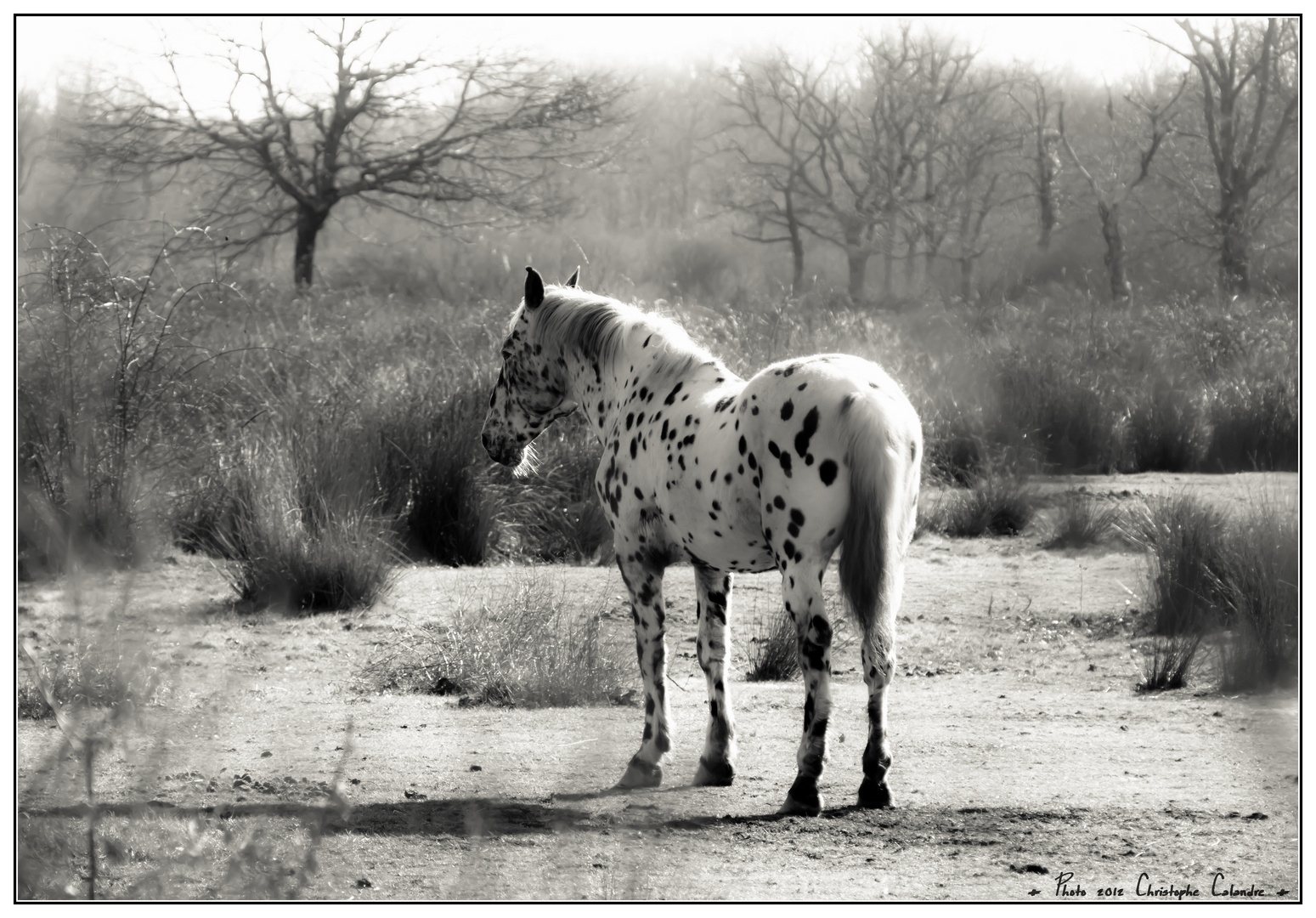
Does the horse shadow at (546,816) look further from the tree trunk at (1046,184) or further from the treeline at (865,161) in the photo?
the tree trunk at (1046,184)

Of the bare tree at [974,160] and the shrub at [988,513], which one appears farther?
the bare tree at [974,160]

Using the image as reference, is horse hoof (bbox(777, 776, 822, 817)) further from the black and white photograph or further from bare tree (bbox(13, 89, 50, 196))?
bare tree (bbox(13, 89, 50, 196))

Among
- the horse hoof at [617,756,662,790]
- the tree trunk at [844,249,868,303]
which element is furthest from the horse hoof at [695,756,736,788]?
the tree trunk at [844,249,868,303]

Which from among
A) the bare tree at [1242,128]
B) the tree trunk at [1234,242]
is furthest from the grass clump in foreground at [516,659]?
the tree trunk at [1234,242]

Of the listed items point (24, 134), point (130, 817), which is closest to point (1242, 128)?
point (24, 134)

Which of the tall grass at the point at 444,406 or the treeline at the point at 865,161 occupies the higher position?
Result: the treeline at the point at 865,161

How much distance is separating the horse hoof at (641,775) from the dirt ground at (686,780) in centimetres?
9

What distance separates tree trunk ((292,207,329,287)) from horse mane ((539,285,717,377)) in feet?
82.5

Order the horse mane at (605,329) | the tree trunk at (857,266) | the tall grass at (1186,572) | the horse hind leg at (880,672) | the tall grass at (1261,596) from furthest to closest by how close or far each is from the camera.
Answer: the tree trunk at (857,266) → the tall grass at (1186,572) → the tall grass at (1261,596) → the horse mane at (605,329) → the horse hind leg at (880,672)

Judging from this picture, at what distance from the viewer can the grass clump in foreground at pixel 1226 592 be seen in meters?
6.26

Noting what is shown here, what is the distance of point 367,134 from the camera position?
95.6 ft

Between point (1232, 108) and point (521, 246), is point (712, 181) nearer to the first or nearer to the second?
point (521, 246)

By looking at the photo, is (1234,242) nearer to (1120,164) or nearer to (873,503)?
(1120,164)

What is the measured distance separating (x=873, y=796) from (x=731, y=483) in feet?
3.96
